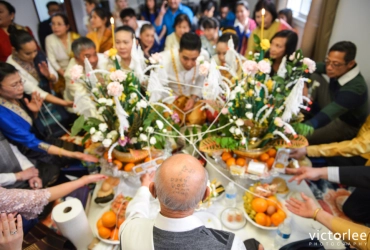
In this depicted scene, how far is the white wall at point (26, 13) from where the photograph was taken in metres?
2.69

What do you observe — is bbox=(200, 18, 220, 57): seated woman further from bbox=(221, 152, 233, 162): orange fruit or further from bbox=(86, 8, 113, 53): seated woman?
bbox=(221, 152, 233, 162): orange fruit

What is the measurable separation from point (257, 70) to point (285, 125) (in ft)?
1.09

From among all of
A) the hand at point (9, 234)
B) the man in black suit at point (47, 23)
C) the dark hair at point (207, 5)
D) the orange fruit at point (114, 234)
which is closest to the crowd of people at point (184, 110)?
the hand at point (9, 234)

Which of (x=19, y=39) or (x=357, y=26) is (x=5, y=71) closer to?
(x=19, y=39)

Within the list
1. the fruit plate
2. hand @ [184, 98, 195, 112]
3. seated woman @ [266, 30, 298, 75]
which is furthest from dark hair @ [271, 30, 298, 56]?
the fruit plate

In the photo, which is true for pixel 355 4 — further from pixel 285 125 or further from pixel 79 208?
pixel 79 208

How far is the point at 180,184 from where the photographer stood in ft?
2.44

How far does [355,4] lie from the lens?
230cm

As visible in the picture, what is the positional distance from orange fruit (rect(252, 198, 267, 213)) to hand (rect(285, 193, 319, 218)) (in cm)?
11

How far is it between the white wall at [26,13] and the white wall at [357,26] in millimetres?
3443

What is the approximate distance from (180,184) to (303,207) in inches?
30.1

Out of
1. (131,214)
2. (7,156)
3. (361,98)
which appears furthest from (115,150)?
(361,98)

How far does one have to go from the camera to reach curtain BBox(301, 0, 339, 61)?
8.60 feet

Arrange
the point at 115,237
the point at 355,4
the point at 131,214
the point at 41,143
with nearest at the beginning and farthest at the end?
the point at 131,214 → the point at 115,237 → the point at 41,143 → the point at 355,4
